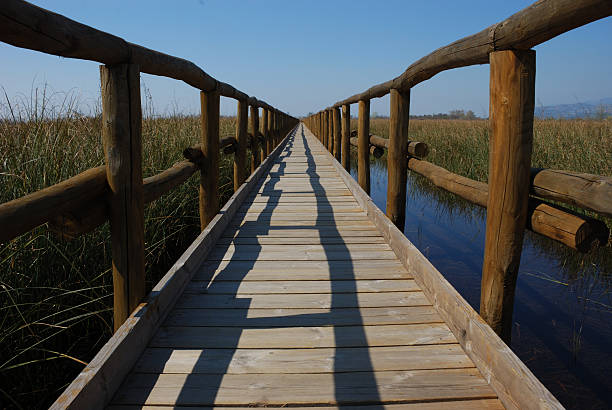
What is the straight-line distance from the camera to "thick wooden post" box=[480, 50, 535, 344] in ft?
5.24

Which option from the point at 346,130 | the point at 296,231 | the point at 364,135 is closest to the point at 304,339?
the point at 296,231

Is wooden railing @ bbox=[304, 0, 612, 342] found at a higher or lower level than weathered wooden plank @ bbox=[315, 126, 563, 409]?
higher

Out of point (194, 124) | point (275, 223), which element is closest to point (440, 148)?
point (194, 124)

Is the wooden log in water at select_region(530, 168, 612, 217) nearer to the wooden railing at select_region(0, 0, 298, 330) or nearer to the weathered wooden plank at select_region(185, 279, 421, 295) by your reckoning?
the weathered wooden plank at select_region(185, 279, 421, 295)

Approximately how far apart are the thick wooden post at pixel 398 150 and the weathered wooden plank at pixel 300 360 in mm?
1947

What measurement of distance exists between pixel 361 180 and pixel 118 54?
14.9 ft

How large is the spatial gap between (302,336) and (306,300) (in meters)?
0.38

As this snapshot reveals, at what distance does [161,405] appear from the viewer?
1.44 m

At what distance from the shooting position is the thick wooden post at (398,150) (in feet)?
11.3

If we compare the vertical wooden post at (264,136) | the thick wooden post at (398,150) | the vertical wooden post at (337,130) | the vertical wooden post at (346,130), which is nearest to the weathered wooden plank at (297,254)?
the thick wooden post at (398,150)

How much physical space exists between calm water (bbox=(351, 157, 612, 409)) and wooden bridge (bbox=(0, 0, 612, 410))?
1322 millimetres

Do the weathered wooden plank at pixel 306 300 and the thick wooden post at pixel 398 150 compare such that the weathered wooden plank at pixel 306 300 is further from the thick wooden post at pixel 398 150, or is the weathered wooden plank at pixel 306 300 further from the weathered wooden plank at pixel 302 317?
the thick wooden post at pixel 398 150

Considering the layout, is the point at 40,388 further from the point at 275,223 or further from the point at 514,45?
the point at 514,45

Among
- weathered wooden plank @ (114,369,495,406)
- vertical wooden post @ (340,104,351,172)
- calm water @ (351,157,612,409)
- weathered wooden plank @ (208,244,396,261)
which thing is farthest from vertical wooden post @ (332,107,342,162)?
weathered wooden plank @ (114,369,495,406)
